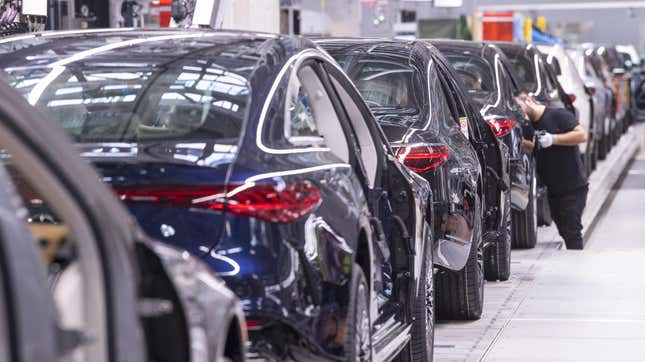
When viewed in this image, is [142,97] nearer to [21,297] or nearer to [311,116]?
[311,116]

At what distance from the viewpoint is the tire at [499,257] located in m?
Result: 12.0

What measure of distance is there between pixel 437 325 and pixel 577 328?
2.80ft

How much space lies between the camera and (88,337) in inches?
128

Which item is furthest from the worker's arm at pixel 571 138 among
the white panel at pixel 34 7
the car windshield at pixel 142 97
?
the car windshield at pixel 142 97

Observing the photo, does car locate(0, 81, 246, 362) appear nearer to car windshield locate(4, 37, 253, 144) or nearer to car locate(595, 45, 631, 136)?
car windshield locate(4, 37, 253, 144)

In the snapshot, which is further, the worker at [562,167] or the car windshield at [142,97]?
the worker at [562,167]

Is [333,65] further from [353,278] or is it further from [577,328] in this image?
[577,328]

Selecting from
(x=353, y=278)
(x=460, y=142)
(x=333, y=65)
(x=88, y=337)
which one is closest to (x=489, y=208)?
(x=460, y=142)

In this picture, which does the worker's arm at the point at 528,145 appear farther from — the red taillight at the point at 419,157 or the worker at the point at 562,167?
the red taillight at the point at 419,157

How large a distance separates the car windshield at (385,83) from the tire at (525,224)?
15.7 ft

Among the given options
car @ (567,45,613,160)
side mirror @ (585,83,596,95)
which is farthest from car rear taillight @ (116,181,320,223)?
car @ (567,45,613,160)

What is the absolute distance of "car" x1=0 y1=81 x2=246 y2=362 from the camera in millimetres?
2996

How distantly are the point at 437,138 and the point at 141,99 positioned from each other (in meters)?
3.87

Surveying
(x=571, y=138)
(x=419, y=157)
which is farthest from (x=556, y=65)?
(x=419, y=157)
